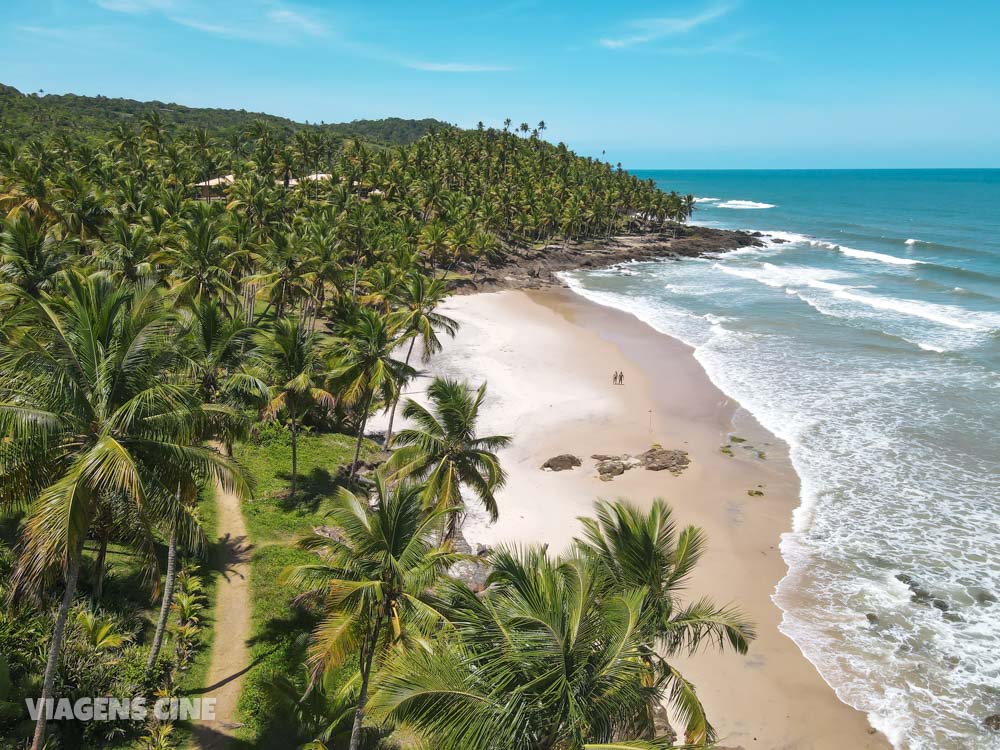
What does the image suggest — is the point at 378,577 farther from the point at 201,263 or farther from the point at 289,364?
the point at 201,263

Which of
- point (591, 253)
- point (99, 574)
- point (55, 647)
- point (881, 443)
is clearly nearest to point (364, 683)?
point (55, 647)

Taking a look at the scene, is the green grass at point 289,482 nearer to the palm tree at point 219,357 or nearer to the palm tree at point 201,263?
the palm tree at point 219,357

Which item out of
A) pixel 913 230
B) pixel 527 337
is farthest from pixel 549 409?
pixel 913 230

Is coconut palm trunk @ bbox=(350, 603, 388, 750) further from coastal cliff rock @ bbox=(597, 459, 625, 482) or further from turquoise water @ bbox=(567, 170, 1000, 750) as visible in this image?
coastal cliff rock @ bbox=(597, 459, 625, 482)

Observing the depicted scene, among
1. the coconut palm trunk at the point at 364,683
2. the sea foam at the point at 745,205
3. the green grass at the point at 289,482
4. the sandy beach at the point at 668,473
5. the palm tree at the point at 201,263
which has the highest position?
the sea foam at the point at 745,205

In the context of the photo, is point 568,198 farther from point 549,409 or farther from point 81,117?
point 81,117

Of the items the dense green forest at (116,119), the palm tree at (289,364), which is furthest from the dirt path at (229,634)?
the dense green forest at (116,119)

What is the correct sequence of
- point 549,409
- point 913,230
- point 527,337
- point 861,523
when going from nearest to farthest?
point 861,523 → point 549,409 → point 527,337 → point 913,230
